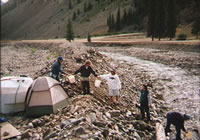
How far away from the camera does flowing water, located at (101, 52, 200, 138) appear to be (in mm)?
13383

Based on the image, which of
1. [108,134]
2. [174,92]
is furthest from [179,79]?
[108,134]

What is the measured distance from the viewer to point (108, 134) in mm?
7648

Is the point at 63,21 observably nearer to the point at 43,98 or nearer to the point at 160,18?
the point at 160,18

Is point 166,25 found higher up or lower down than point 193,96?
higher up

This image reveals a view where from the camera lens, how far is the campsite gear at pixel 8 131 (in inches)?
284

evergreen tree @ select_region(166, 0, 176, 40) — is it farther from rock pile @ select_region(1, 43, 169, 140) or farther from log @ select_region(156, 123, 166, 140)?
log @ select_region(156, 123, 166, 140)

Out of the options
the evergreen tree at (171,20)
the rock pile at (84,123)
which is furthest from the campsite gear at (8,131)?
the evergreen tree at (171,20)

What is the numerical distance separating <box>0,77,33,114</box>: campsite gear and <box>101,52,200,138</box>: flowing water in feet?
29.4

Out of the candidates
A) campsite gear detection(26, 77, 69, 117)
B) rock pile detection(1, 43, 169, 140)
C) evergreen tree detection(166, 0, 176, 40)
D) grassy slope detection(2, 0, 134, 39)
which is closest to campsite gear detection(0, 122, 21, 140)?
rock pile detection(1, 43, 169, 140)

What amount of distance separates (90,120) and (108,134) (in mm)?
910

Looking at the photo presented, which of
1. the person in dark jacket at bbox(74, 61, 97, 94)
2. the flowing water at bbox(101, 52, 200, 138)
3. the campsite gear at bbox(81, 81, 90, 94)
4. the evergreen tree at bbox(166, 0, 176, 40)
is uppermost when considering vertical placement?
the evergreen tree at bbox(166, 0, 176, 40)

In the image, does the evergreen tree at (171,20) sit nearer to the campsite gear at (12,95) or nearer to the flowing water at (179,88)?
the flowing water at (179,88)

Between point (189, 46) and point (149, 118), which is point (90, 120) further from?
point (189, 46)

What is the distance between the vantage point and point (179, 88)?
1808 centimetres
